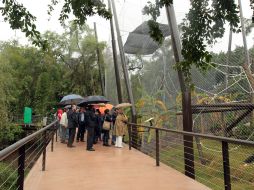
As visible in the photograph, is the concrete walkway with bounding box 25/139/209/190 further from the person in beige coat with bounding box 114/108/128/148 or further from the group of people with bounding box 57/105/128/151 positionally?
the person in beige coat with bounding box 114/108/128/148

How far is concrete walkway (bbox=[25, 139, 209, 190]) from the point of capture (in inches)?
218

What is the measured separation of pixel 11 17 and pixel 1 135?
2582 cm

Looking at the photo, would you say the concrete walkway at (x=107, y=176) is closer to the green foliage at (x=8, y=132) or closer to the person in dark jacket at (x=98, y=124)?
the person in dark jacket at (x=98, y=124)

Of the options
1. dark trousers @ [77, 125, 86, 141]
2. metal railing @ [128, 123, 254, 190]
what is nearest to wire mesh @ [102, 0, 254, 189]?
metal railing @ [128, 123, 254, 190]

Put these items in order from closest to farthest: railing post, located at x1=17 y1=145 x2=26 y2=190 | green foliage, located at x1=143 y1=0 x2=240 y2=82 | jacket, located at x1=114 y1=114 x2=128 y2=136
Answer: green foliage, located at x1=143 y1=0 x2=240 y2=82 → railing post, located at x1=17 y1=145 x2=26 y2=190 → jacket, located at x1=114 y1=114 x2=128 y2=136

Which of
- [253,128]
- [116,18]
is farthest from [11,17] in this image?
[116,18]

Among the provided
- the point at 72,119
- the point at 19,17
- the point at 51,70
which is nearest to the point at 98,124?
the point at 72,119

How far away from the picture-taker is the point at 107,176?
21.1 ft

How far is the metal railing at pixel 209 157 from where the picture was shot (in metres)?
4.27

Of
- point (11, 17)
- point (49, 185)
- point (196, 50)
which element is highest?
point (11, 17)

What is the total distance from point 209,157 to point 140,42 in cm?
489

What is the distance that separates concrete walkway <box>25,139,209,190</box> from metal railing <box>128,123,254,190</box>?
46 cm

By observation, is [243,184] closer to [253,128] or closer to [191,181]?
[253,128]

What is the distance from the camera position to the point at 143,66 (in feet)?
43.3
